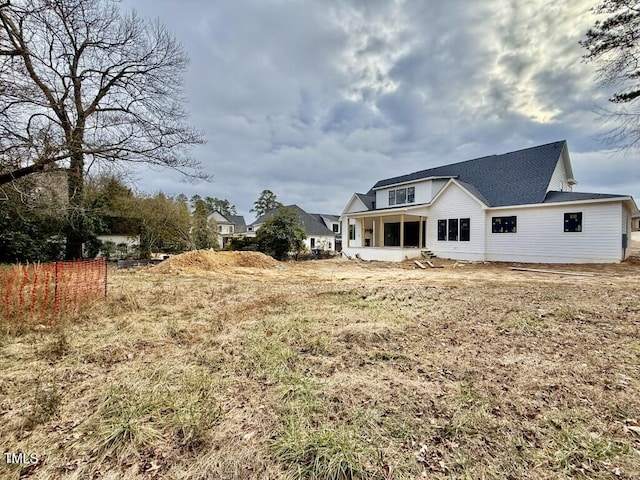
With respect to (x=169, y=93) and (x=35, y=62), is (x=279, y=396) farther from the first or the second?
(x=169, y=93)

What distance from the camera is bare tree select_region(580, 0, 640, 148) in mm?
8484

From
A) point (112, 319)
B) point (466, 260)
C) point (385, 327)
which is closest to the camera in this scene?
point (385, 327)

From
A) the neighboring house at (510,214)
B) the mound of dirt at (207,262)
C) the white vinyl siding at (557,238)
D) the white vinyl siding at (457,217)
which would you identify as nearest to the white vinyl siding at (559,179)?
the neighboring house at (510,214)

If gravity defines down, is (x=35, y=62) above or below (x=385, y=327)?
above

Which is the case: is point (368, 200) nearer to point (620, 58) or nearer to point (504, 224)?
point (504, 224)

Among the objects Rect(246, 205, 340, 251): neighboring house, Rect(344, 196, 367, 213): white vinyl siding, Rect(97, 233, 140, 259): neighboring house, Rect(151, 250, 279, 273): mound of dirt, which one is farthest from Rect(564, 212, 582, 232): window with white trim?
Rect(97, 233, 140, 259): neighboring house

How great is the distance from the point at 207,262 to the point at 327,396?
40.5 feet

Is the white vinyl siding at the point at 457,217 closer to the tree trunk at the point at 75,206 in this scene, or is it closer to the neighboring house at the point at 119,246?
the tree trunk at the point at 75,206

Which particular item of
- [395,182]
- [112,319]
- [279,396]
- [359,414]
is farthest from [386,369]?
[395,182]

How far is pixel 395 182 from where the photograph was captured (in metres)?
20.7

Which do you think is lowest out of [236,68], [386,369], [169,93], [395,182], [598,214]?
[386,369]

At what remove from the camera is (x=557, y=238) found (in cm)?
1309

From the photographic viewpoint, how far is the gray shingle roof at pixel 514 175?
14354mm

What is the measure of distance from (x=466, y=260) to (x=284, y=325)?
1394cm
